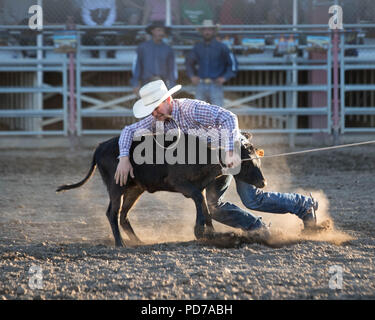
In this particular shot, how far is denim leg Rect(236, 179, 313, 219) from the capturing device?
16.5 ft

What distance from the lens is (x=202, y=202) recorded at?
15.9 ft

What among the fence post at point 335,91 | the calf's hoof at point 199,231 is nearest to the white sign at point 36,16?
the fence post at point 335,91

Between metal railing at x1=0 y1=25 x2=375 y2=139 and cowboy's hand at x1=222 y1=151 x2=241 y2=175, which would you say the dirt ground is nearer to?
cowboy's hand at x1=222 y1=151 x2=241 y2=175

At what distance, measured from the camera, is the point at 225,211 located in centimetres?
499

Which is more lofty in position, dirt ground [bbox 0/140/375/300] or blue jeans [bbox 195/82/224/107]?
blue jeans [bbox 195/82/224/107]

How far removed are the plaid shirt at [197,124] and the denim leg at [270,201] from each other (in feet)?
1.31

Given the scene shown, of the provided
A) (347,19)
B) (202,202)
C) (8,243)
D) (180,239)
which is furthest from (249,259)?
(347,19)

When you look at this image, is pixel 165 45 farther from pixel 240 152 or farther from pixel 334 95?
pixel 240 152

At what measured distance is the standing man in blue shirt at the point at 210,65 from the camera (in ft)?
33.4

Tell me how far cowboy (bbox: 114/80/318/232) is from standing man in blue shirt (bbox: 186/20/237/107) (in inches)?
210

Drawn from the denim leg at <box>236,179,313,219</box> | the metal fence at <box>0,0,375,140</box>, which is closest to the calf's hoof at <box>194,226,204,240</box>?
the denim leg at <box>236,179,313,219</box>

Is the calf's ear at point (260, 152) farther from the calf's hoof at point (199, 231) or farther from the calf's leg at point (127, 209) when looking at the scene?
the calf's leg at point (127, 209)

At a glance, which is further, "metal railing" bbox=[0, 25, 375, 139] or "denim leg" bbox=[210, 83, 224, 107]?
"metal railing" bbox=[0, 25, 375, 139]
